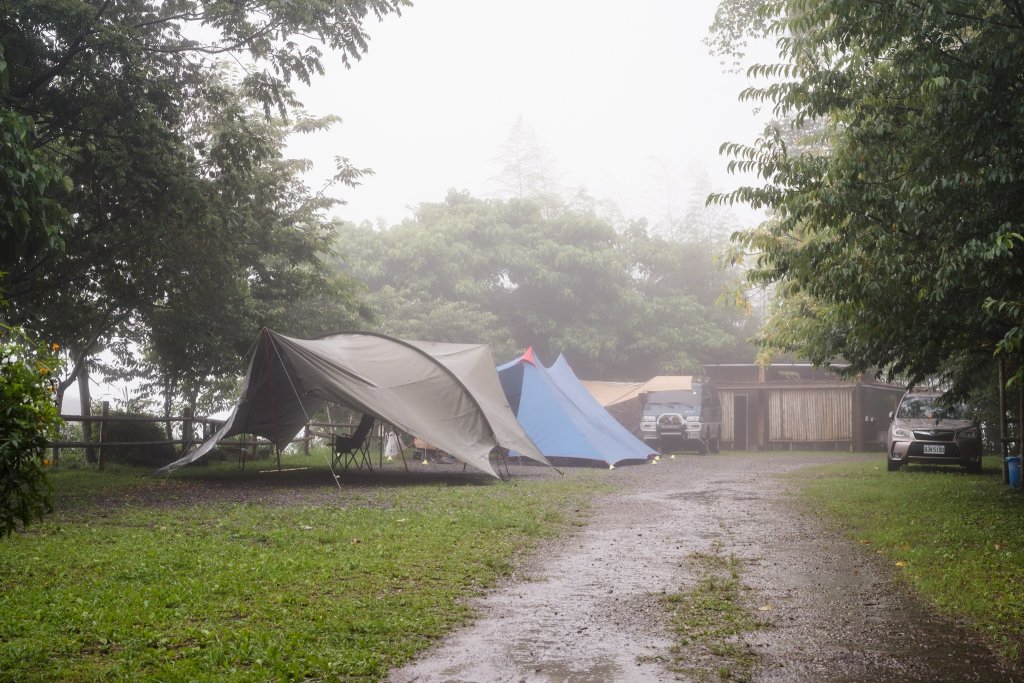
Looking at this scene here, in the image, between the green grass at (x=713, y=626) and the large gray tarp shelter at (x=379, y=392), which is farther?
the large gray tarp shelter at (x=379, y=392)

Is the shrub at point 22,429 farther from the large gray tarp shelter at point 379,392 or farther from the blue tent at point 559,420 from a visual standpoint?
the blue tent at point 559,420

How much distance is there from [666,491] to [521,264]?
2113 centimetres

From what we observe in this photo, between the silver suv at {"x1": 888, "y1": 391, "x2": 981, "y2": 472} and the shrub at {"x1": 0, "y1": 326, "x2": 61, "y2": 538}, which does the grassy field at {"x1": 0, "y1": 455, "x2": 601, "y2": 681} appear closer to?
the shrub at {"x1": 0, "y1": 326, "x2": 61, "y2": 538}

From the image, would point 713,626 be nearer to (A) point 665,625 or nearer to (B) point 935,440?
(A) point 665,625

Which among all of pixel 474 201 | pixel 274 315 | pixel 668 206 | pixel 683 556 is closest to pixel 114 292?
pixel 274 315

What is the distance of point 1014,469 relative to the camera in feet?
47.4

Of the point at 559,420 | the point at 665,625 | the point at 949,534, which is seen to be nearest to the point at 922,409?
the point at 559,420

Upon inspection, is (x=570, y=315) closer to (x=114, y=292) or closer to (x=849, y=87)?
(x=114, y=292)

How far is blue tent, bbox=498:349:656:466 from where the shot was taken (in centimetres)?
2022

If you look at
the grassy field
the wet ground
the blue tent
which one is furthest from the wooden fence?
the wet ground

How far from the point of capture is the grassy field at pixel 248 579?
4.73 metres

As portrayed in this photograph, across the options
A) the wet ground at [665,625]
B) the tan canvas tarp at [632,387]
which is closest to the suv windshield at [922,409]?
the tan canvas tarp at [632,387]

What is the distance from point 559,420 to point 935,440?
793 cm

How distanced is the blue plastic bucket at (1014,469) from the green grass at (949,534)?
0.37 metres
